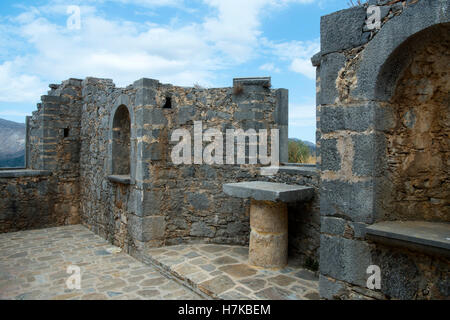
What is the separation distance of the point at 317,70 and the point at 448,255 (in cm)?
336

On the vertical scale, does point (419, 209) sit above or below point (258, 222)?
above

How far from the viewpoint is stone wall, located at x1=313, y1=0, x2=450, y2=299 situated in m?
2.18

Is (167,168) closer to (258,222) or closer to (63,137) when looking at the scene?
(258,222)

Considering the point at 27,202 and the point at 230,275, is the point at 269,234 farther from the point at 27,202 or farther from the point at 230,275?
the point at 27,202

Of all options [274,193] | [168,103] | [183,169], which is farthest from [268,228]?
[168,103]

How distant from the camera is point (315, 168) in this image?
4.74 m

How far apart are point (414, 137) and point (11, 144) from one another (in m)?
22.9

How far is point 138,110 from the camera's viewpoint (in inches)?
200

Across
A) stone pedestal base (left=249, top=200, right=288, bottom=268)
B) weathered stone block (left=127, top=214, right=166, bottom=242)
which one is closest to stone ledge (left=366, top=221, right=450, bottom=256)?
stone pedestal base (left=249, top=200, right=288, bottom=268)

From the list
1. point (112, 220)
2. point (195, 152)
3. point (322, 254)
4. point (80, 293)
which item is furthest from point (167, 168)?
point (322, 254)

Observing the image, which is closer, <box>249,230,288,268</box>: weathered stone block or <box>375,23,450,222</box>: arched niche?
<box>375,23,450,222</box>: arched niche

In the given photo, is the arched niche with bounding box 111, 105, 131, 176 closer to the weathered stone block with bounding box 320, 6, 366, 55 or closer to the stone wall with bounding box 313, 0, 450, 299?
the weathered stone block with bounding box 320, 6, 366, 55

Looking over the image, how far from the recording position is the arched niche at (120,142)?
19.7 ft

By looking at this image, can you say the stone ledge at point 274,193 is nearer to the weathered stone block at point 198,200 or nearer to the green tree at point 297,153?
the weathered stone block at point 198,200
